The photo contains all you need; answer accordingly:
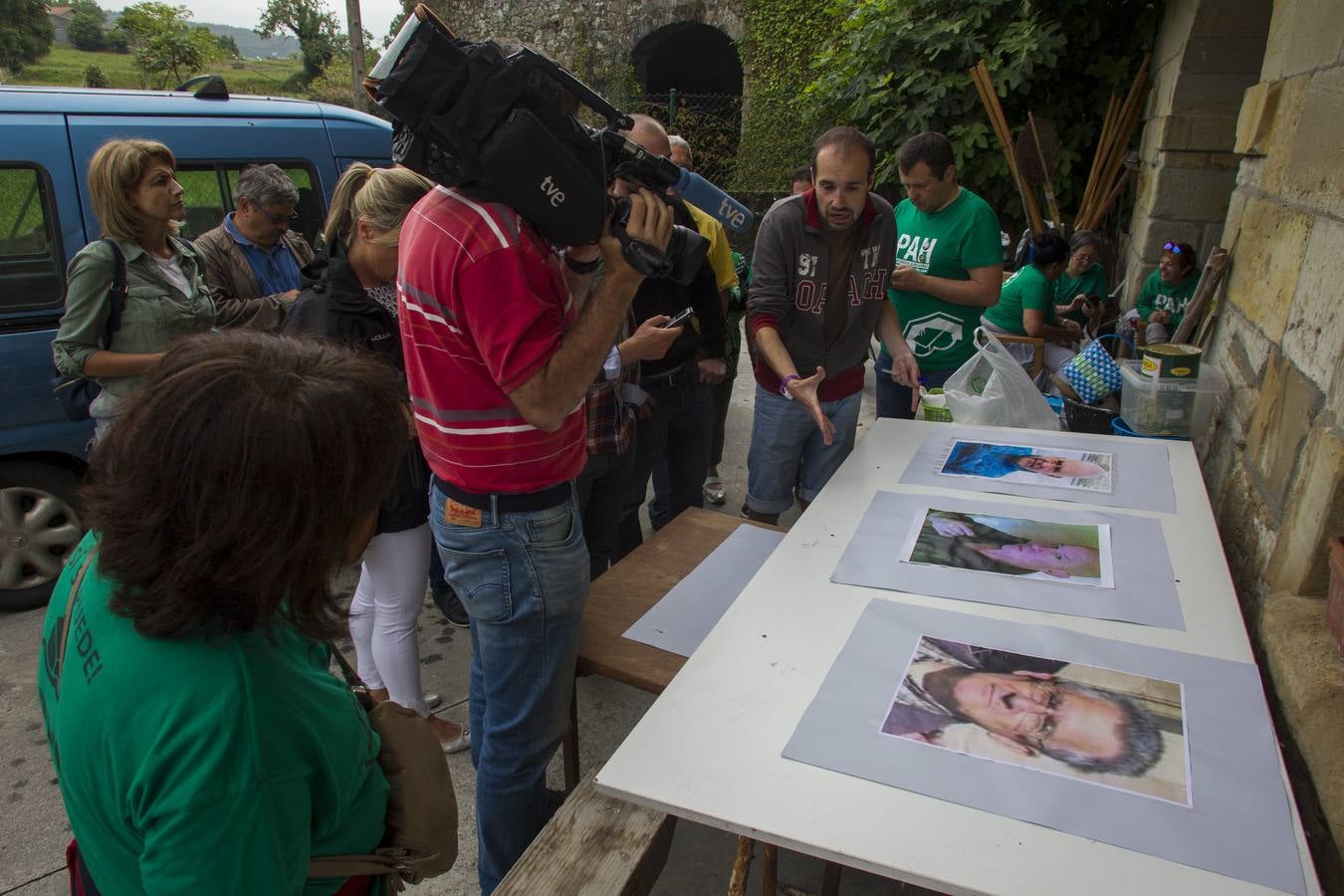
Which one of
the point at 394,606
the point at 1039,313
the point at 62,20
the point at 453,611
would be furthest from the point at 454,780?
the point at 62,20

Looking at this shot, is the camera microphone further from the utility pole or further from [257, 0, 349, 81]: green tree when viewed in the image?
[257, 0, 349, 81]: green tree

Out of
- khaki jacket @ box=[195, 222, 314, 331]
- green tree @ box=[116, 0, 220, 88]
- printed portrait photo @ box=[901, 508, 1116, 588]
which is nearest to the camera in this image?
printed portrait photo @ box=[901, 508, 1116, 588]

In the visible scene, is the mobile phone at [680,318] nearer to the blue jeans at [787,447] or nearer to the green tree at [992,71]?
the blue jeans at [787,447]

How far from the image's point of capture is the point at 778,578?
1.69m

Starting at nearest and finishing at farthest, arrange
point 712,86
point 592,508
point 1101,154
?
1. point 592,508
2. point 1101,154
3. point 712,86

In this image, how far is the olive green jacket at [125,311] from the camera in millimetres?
2592

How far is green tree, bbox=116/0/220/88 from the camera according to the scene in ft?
66.7

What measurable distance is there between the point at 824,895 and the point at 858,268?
5.97 ft

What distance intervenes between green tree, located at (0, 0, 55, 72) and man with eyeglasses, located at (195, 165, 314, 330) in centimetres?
2857

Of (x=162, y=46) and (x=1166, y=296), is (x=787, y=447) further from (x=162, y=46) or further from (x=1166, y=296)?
(x=162, y=46)

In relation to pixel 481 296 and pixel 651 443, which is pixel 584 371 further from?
pixel 651 443

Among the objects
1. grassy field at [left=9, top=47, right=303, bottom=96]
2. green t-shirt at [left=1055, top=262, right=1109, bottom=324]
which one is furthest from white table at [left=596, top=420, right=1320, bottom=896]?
grassy field at [left=9, top=47, right=303, bottom=96]

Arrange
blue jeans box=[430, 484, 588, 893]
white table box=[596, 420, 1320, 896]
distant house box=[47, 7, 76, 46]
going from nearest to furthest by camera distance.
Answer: white table box=[596, 420, 1320, 896] → blue jeans box=[430, 484, 588, 893] → distant house box=[47, 7, 76, 46]

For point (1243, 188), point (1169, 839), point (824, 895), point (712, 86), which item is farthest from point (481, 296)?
point (712, 86)
